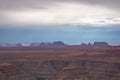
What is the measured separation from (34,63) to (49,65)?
7.85 metres

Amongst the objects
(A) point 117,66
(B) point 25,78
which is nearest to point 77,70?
(B) point 25,78

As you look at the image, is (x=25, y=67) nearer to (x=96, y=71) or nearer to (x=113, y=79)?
(x=96, y=71)

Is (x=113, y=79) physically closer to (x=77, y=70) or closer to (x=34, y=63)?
(x=77, y=70)

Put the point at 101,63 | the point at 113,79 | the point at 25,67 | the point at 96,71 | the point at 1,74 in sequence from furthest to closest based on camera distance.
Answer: the point at 25,67, the point at 101,63, the point at 96,71, the point at 1,74, the point at 113,79

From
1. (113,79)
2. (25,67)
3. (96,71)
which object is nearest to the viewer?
(113,79)

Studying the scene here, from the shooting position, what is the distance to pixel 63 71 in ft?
314

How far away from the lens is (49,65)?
435ft

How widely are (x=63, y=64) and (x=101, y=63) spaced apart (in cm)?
1789

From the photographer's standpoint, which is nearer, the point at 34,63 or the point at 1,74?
the point at 1,74

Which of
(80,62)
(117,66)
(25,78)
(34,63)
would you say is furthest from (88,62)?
(25,78)

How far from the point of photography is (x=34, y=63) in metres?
137

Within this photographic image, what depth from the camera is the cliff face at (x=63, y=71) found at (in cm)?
9359

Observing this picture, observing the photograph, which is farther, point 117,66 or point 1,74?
point 117,66

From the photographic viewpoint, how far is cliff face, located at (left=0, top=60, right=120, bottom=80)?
93588 mm
